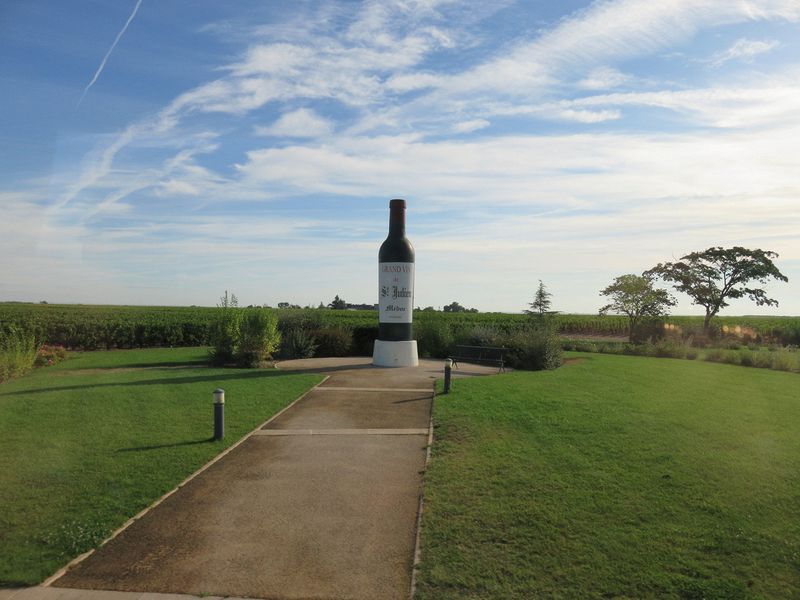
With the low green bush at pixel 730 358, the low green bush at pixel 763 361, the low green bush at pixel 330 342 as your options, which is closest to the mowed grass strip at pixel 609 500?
the low green bush at pixel 330 342

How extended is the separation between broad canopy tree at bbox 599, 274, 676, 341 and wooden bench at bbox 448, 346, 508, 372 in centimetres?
1706

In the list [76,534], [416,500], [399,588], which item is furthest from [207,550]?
[416,500]

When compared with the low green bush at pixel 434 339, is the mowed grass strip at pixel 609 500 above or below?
below

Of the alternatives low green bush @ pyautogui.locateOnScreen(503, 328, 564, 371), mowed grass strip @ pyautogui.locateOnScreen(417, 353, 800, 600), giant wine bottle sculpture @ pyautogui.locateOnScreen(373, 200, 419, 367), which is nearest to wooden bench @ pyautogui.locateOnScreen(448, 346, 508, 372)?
low green bush @ pyautogui.locateOnScreen(503, 328, 564, 371)

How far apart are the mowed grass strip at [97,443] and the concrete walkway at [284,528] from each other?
39 cm

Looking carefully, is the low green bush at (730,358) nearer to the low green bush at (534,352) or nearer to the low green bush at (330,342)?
the low green bush at (534,352)

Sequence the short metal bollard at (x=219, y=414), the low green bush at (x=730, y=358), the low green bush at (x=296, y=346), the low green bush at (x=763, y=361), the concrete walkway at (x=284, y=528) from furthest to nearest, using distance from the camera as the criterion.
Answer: the low green bush at (x=730, y=358)
the low green bush at (x=763, y=361)
the low green bush at (x=296, y=346)
the short metal bollard at (x=219, y=414)
the concrete walkway at (x=284, y=528)

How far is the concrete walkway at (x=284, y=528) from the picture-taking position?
16.6 ft

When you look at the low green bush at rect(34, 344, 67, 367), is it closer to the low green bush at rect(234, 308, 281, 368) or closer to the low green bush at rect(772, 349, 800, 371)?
the low green bush at rect(234, 308, 281, 368)

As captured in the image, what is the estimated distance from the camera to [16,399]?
13.0 meters

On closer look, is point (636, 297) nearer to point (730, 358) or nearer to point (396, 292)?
point (730, 358)

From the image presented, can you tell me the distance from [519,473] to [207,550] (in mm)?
3987

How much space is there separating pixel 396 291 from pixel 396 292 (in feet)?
0.11

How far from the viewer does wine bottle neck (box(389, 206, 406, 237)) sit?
18.8 m
